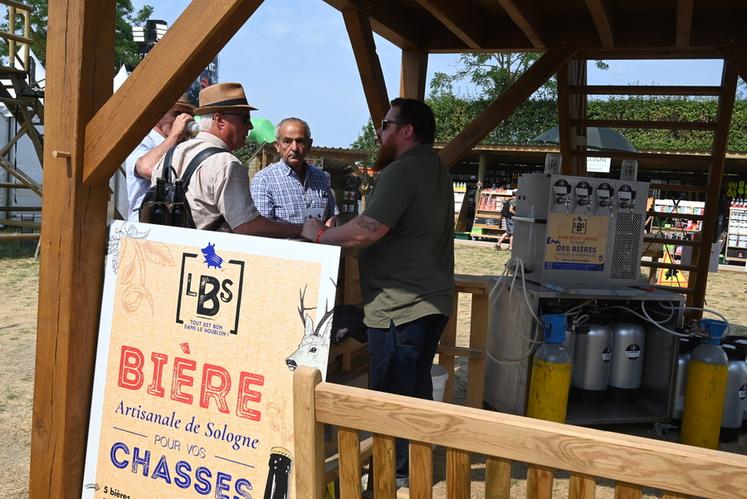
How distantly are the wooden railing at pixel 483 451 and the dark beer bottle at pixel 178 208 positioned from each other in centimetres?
134

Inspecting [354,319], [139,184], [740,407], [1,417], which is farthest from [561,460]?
[1,417]

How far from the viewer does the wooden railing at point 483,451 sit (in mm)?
1193

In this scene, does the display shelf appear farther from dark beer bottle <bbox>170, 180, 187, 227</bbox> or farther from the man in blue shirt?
dark beer bottle <bbox>170, 180, 187, 227</bbox>

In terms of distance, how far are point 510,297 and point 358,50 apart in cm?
216

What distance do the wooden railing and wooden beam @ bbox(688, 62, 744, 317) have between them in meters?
4.81

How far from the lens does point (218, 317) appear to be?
232 cm

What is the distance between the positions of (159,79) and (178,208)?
559 mm

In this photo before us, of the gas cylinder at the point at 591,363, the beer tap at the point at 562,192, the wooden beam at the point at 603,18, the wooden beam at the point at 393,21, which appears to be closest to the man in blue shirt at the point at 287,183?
the wooden beam at the point at 393,21

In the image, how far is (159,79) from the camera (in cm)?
226

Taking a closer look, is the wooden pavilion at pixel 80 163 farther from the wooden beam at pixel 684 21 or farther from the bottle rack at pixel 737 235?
the bottle rack at pixel 737 235

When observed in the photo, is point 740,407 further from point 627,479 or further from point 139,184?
point 139,184

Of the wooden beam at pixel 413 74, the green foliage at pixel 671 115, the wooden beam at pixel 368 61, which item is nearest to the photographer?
the wooden beam at pixel 368 61

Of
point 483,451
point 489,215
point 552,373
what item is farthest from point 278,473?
point 489,215

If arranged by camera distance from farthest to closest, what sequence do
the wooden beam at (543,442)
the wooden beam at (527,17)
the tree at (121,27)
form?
the tree at (121,27), the wooden beam at (527,17), the wooden beam at (543,442)
